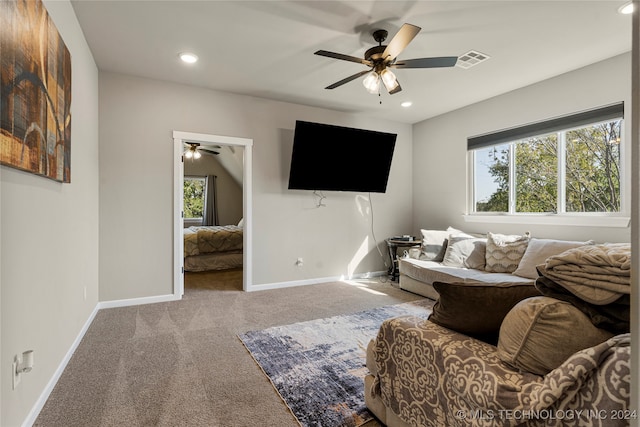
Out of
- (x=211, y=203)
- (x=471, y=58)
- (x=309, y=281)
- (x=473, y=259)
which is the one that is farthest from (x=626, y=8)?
(x=211, y=203)

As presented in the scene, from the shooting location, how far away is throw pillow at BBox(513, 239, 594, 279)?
3219 millimetres

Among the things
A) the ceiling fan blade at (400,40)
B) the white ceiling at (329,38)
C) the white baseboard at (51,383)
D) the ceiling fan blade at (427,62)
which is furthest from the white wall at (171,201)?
the ceiling fan blade at (400,40)

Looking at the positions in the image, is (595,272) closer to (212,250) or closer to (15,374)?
(15,374)

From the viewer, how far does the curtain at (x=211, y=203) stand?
9008 mm

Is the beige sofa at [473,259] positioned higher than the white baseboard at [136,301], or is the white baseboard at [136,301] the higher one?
the beige sofa at [473,259]

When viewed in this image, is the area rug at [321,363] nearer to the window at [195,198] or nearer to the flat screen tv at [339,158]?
the flat screen tv at [339,158]

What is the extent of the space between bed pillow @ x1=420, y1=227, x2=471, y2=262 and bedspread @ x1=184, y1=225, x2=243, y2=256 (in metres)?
3.29

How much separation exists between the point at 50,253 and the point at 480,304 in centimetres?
240

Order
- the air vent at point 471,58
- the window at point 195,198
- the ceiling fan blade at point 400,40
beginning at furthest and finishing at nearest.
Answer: the window at point 195,198 → the air vent at point 471,58 → the ceiling fan blade at point 400,40

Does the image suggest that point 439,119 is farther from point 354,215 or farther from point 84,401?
point 84,401

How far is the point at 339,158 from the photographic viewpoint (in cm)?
446

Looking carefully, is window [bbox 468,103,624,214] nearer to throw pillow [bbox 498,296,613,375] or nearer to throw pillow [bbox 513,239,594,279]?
throw pillow [bbox 513,239,594,279]

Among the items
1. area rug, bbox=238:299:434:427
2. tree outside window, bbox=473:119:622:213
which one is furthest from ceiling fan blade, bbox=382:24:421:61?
tree outside window, bbox=473:119:622:213

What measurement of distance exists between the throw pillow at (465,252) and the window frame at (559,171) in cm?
58
